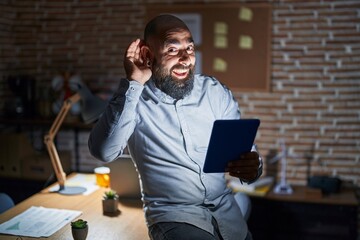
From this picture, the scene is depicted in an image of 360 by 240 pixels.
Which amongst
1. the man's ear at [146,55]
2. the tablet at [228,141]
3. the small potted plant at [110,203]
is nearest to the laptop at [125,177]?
the small potted plant at [110,203]

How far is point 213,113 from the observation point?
2219 mm

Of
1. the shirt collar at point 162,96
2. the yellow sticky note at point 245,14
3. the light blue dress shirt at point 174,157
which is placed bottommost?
the light blue dress shirt at point 174,157

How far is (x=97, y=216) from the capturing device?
7.75ft

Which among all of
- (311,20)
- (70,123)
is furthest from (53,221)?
(311,20)

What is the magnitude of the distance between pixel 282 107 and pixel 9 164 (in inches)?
96.8

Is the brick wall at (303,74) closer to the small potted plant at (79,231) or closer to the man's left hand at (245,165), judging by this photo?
the man's left hand at (245,165)

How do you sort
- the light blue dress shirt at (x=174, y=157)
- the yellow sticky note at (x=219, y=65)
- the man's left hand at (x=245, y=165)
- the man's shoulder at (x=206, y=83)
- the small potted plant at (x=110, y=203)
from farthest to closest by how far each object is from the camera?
the yellow sticky note at (x=219, y=65) < the small potted plant at (x=110, y=203) < the man's shoulder at (x=206, y=83) < the light blue dress shirt at (x=174, y=157) < the man's left hand at (x=245, y=165)

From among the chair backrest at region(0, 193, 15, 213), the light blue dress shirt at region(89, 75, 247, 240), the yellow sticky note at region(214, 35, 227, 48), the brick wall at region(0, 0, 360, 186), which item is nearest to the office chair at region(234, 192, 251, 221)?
the light blue dress shirt at region(89, 75, 247, 240)

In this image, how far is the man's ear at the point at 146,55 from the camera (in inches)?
80.8

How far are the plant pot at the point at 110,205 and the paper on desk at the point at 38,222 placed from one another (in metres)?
0.13

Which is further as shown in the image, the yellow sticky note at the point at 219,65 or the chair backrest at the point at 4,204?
the yellow sticky note at the point at 219,65

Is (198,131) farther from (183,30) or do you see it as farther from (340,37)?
(340,37)

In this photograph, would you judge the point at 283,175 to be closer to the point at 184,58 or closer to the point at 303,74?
the point at 303,74

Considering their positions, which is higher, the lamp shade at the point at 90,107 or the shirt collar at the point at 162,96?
the shirt collar at the point at 162,96
